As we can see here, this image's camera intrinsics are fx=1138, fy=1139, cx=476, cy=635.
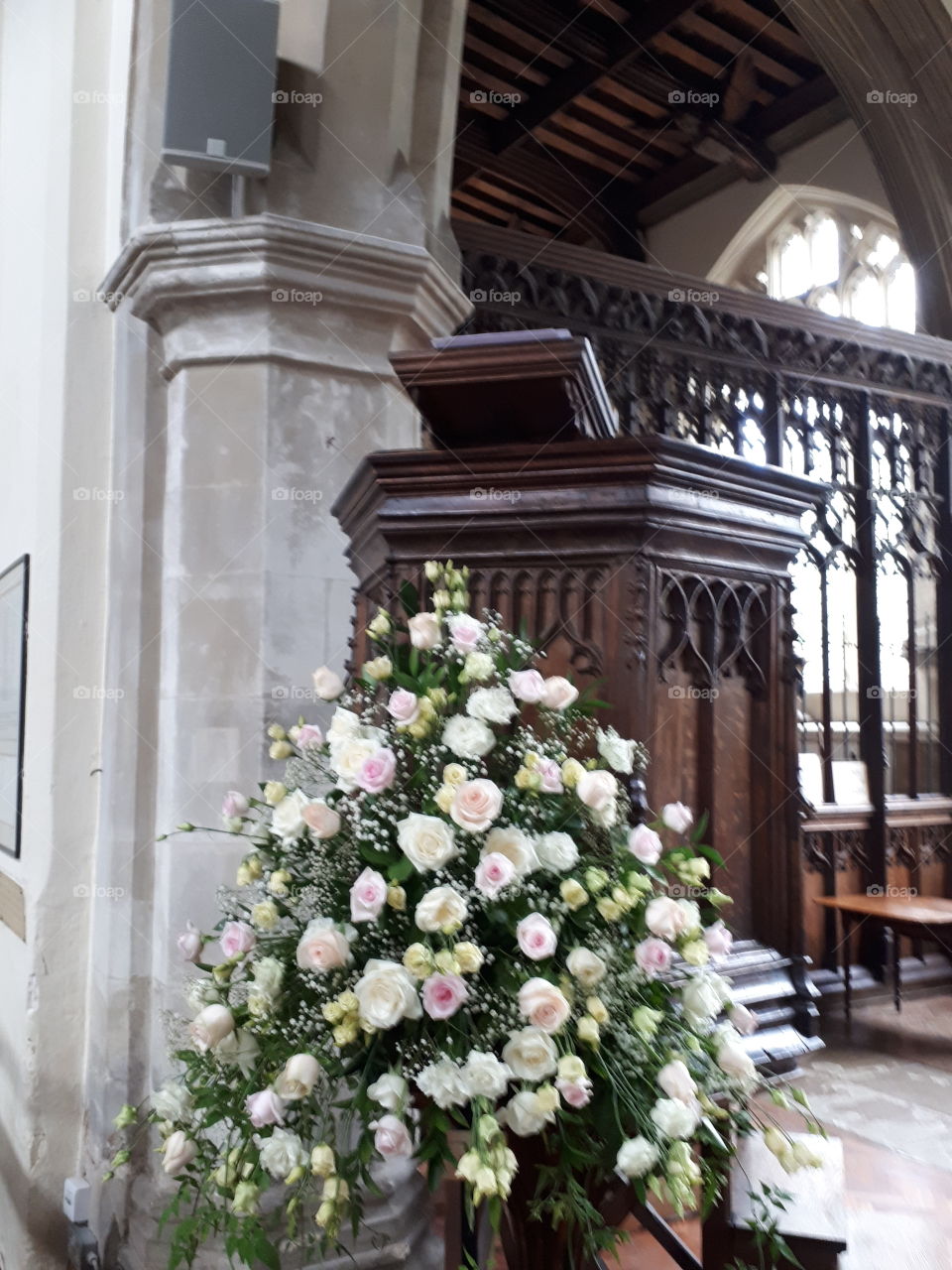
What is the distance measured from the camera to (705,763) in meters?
1.96

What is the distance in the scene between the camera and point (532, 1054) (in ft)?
3.83

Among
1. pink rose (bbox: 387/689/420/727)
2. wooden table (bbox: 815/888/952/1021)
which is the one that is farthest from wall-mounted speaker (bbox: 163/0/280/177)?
wooden table (bbox: 815/888/952/1021)

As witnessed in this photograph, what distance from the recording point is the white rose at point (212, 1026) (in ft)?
4.25

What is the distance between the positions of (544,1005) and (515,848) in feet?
0.56

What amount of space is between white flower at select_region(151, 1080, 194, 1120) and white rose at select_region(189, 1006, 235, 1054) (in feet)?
0.34

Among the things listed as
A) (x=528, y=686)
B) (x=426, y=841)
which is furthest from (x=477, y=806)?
(x=528, y=686)

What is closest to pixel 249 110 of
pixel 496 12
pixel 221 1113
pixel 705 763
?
pixel 705 763

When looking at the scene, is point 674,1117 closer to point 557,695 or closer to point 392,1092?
point 392,1092

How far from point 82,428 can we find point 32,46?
1574mm

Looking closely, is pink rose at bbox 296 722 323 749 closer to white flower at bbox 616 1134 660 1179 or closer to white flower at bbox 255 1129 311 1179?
white flower at bbox 255 1129 311 1179

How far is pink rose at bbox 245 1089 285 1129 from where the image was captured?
120 cm

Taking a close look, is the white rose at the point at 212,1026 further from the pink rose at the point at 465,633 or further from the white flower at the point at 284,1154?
the pink rose at the point at 465,633

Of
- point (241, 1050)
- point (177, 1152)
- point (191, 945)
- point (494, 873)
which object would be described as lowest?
point (177, 1152)

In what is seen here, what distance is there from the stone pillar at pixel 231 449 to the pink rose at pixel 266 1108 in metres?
1.53
